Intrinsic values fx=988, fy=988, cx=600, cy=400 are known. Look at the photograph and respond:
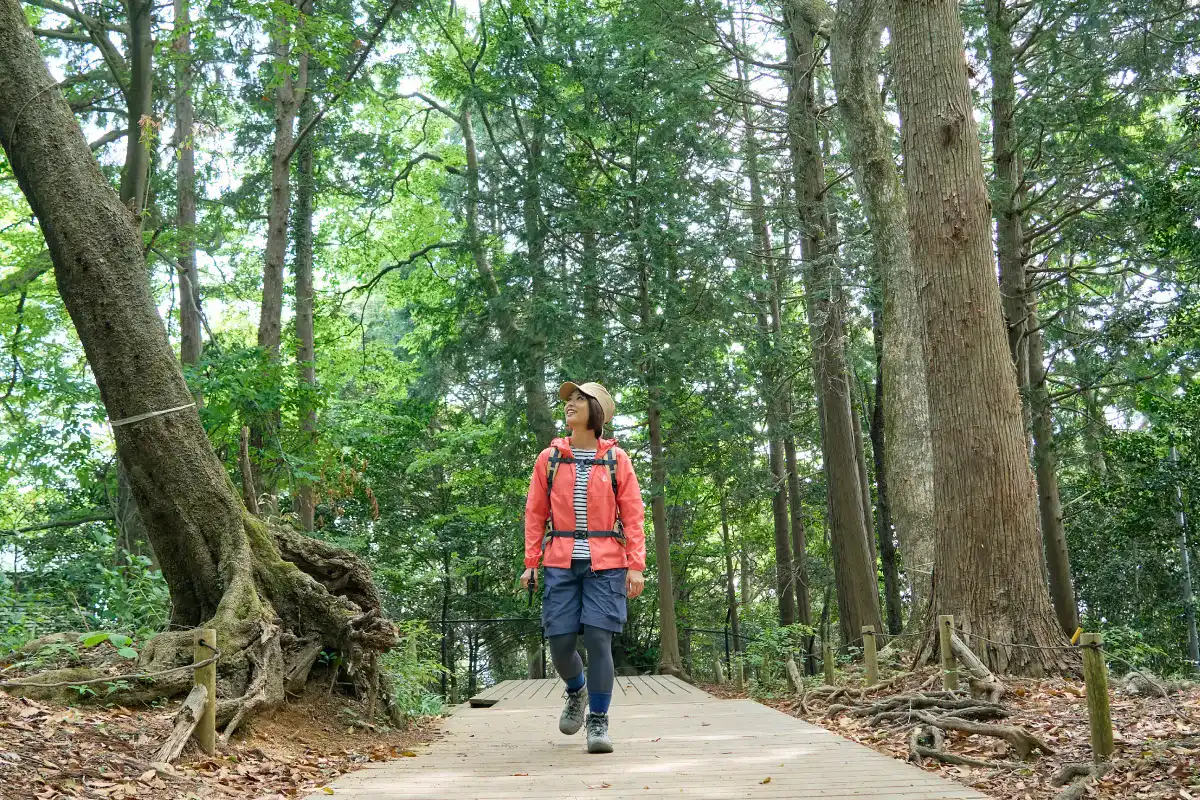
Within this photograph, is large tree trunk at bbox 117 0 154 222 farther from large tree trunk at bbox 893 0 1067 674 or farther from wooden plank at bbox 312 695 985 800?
large tree trunk at bbox 893 0 1067 674

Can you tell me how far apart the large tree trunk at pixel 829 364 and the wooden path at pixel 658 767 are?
8220mm

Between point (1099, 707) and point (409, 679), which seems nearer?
point (1099, 707)

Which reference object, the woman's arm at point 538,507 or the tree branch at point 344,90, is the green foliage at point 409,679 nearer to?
the woman's arm at point 538,507

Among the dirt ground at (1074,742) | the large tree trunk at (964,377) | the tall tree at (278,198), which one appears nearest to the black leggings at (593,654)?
the dirt ground at (1074,742)

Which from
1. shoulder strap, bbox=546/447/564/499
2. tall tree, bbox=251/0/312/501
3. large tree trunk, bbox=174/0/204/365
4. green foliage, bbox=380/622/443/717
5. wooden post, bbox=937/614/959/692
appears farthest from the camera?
large tree trunk, bbox=174/0/204/365

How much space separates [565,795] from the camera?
426cm

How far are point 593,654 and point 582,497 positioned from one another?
92cm

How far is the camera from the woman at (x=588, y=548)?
576 cm

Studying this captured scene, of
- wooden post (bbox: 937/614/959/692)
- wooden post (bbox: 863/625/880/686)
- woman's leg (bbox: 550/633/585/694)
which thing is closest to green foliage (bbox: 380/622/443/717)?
woman's leg (bbox: 550/633/585/694)

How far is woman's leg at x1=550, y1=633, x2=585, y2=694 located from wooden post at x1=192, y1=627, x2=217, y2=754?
183cm

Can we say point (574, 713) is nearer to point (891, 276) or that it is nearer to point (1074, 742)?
point (1074, 742)

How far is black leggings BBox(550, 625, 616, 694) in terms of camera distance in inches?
227

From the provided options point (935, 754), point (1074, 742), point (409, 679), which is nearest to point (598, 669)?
point (935, 754)

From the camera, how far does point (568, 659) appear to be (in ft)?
19.5
